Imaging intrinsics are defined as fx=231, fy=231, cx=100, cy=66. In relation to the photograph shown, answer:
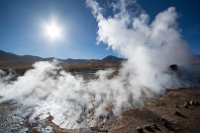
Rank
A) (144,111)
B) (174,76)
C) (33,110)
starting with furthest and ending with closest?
(174,76) < (33,110) < (144,111)

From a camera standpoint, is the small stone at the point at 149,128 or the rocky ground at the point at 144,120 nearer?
the small stone at the point at 149,128

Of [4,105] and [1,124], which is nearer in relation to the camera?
[1,124]

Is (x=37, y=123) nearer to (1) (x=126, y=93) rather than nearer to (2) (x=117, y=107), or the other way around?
(2) (x=117, y=107)

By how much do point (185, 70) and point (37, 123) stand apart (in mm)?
25631

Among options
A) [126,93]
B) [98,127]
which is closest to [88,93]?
[126,93]

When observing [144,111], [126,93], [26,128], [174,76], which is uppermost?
[174,76]

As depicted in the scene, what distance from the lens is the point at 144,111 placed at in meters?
21.3

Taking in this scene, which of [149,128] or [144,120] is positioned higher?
[144,120]

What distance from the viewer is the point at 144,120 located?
19.0m

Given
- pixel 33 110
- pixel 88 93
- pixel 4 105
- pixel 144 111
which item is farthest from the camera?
pixel 88 93

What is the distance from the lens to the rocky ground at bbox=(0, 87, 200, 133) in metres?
17.2

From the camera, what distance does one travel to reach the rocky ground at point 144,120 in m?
17.2

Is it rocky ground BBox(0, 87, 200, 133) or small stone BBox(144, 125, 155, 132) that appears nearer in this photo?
small stone BBox(144, 125, 155, 132)

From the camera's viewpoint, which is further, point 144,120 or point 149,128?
point 144,120
